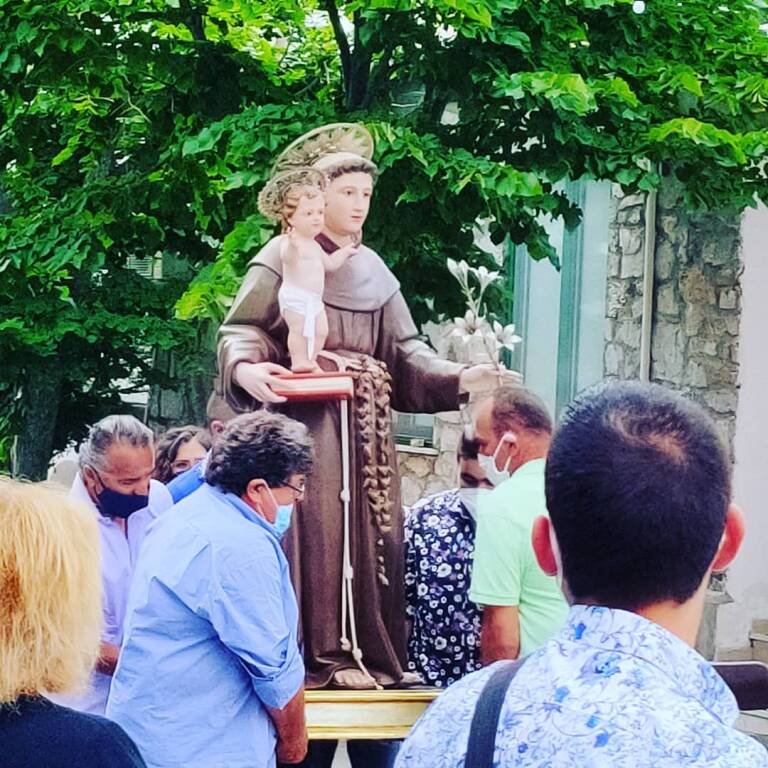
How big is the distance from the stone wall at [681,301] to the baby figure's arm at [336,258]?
3.83m

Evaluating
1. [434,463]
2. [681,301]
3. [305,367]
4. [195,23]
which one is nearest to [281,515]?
[305,367]

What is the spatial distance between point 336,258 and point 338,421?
0.55 meters

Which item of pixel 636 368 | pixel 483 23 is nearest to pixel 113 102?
pixel 483 23

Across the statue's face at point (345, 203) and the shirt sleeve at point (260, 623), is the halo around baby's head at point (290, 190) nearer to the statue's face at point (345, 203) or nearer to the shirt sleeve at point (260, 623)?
the statue's face at point (345, 203)

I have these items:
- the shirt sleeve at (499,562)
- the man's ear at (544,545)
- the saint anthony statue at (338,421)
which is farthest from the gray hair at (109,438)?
the man's ear at (544,545)

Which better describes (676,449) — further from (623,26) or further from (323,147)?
(623,26)

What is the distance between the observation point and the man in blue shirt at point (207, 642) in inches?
147

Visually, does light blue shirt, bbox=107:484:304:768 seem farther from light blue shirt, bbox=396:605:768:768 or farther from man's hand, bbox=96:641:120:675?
light blue shirt, bbox=396:605:768:768

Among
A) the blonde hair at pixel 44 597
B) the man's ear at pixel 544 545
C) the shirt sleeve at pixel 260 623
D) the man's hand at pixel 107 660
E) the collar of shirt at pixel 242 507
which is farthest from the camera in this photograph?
the man's hand at pixel 107 660

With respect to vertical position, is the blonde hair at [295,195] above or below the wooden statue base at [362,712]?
above

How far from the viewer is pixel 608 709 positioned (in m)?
1.50

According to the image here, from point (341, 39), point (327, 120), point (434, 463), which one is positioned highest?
point (341, 39)

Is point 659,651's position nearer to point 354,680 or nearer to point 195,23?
point 354,680

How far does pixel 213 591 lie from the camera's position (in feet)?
12.2
